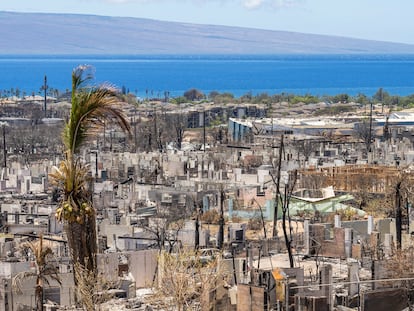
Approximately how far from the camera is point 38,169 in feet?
124

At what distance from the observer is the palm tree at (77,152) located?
8.79 meters

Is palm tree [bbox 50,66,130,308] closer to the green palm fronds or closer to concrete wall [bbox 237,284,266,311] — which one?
the green palm fronds

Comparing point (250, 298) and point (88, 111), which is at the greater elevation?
point (88, 111)

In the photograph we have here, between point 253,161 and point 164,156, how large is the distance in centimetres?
380

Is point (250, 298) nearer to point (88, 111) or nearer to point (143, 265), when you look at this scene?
point (143, 265)

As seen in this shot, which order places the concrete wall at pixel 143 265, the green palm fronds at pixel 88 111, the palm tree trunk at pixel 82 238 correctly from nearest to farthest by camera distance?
the green palm fronds at pixel 88 111 < the palm tree trunk at pixel 82 238 < the concrete wall at pixel 143 265

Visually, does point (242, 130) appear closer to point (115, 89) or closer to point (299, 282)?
point (299, 282)

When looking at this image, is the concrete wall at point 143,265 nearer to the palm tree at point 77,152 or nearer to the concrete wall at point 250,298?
the concrete wall at point 250,298

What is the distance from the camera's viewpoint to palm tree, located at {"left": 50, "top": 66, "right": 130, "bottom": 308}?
8.79m

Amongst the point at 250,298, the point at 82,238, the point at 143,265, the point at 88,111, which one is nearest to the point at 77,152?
the point at 88,111

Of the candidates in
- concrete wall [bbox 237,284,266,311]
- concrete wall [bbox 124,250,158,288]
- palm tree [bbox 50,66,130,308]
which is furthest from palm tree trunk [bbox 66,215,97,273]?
concrete wall [bbox 124,250,158,288]

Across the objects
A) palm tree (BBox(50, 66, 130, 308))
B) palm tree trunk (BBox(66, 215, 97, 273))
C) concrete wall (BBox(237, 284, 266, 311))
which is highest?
palm tree (BBox(50, 66, 130, 308))

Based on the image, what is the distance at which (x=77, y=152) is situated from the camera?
29.6ft

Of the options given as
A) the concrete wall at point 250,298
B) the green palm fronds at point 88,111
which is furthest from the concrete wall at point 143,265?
the green palm fronds at point 88,111
